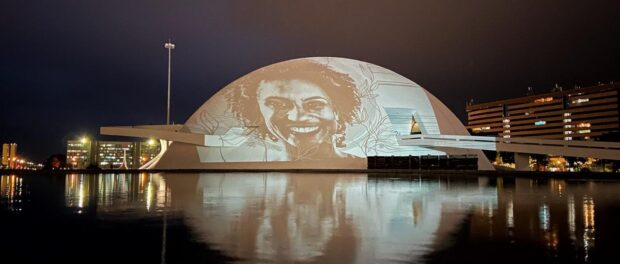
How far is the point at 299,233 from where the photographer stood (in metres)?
7.35

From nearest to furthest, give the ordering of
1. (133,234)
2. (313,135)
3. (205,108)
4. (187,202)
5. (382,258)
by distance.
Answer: (382,258) < (133,234) < (187,202) < (313,135) < (205,108)

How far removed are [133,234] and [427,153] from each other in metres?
36.5

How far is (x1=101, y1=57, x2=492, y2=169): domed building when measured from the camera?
40.6 m

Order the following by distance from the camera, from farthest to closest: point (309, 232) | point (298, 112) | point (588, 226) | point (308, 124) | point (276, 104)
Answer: point (276, 104) < point (298, 112) < point (308, 124) < point (588, 226) < point (309, 232)

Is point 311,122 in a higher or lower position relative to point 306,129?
higher

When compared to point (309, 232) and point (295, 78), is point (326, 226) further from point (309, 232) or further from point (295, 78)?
point (295, 78)

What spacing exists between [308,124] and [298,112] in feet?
4.60

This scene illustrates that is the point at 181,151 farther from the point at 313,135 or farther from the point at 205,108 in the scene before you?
the point at 313,135

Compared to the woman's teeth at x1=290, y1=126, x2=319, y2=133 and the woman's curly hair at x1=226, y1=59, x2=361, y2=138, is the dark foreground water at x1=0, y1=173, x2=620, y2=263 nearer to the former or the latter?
the woman's teeth at x1=290, y1=126, x2=319, y2=133

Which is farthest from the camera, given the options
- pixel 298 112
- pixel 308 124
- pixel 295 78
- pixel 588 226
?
pixel 295 78

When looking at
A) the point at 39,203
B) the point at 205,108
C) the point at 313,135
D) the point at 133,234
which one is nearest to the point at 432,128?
the point at 313,135

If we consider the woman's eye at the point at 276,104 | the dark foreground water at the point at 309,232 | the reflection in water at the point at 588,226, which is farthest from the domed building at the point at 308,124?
the dark foreground water at the point at 309,232

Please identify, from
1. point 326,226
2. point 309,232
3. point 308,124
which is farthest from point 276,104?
point 309,232

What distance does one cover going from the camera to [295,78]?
43469 mm
